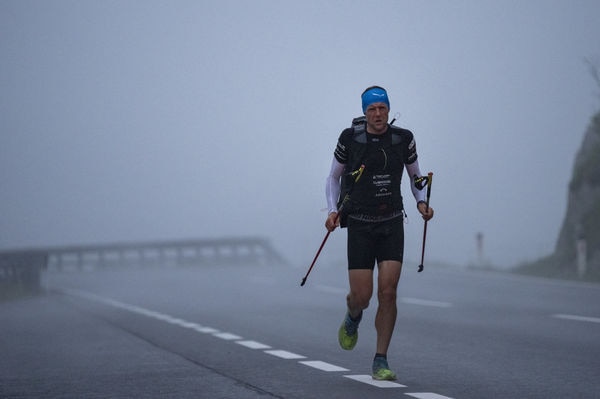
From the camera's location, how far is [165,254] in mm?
45812

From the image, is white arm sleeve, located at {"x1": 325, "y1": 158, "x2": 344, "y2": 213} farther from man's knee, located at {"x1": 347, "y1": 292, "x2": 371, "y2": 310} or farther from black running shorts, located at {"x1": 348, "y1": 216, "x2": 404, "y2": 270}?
man's knee, located at {"x1": 347, "y1": 292, "x2": 371, "y2": 310}

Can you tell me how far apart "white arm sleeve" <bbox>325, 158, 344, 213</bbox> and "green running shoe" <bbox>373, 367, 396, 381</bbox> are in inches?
50.8

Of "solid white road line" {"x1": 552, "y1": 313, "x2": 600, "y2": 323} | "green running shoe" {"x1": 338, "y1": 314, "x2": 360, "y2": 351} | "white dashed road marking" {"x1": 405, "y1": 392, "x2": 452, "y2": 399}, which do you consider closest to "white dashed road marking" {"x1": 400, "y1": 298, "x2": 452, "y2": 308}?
"solid white road line" {"x1": 552, "y1": 313, "x2": 600, "y2": 323}

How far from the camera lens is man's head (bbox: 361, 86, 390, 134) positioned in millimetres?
10273

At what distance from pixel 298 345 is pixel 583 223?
45.2ft

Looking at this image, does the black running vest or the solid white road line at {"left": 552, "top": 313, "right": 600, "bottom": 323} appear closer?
the black running vest

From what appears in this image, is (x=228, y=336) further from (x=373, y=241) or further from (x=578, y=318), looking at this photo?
(x=373, y=241)

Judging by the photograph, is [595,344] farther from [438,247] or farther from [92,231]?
[92,231]

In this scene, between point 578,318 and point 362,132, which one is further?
point 578,318

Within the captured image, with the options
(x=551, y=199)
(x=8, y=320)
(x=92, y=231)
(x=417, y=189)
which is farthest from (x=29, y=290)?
(x=92, y=231)

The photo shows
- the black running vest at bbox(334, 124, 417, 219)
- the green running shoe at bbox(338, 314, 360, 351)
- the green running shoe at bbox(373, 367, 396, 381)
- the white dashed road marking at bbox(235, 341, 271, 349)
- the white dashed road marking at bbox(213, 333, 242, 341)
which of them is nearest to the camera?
the green running shoe at bbox(373, 367, 396, 381)

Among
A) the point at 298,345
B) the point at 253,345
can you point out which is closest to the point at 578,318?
the point at 298,345

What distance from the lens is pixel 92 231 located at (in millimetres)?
145625

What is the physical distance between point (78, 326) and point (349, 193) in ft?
27.3
